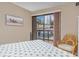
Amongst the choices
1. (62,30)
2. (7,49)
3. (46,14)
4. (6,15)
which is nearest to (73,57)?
(62,30)

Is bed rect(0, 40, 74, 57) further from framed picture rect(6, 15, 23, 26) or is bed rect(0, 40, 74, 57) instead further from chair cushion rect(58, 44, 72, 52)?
framed picture rect(6, 15, 23, 26)

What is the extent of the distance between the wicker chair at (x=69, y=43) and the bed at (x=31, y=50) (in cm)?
5

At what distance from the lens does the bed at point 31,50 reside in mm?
1458

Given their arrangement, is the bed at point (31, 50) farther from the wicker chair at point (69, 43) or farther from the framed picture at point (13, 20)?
the framed picture at point (13, 20)

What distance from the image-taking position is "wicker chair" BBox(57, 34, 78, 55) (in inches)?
58.7

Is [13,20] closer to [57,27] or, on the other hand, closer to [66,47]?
[57,27]

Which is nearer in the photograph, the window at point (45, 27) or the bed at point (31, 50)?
the bed at point (31, 50)

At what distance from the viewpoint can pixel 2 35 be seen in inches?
58.8

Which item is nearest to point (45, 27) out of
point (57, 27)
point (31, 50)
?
point (57, 27)

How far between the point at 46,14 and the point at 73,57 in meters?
0.66

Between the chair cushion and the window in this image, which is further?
the window

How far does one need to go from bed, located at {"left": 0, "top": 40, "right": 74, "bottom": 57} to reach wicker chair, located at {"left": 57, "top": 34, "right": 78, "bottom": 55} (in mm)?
54

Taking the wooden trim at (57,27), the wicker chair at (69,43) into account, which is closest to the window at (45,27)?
the wooden trim at (57,27)

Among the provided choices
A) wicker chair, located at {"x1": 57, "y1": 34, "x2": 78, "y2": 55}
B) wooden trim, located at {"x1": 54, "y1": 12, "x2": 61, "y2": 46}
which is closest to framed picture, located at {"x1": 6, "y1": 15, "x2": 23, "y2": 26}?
wooden trim, located at {"x1": 54, "y1": 12, "x2": 61, "y2": 46}
